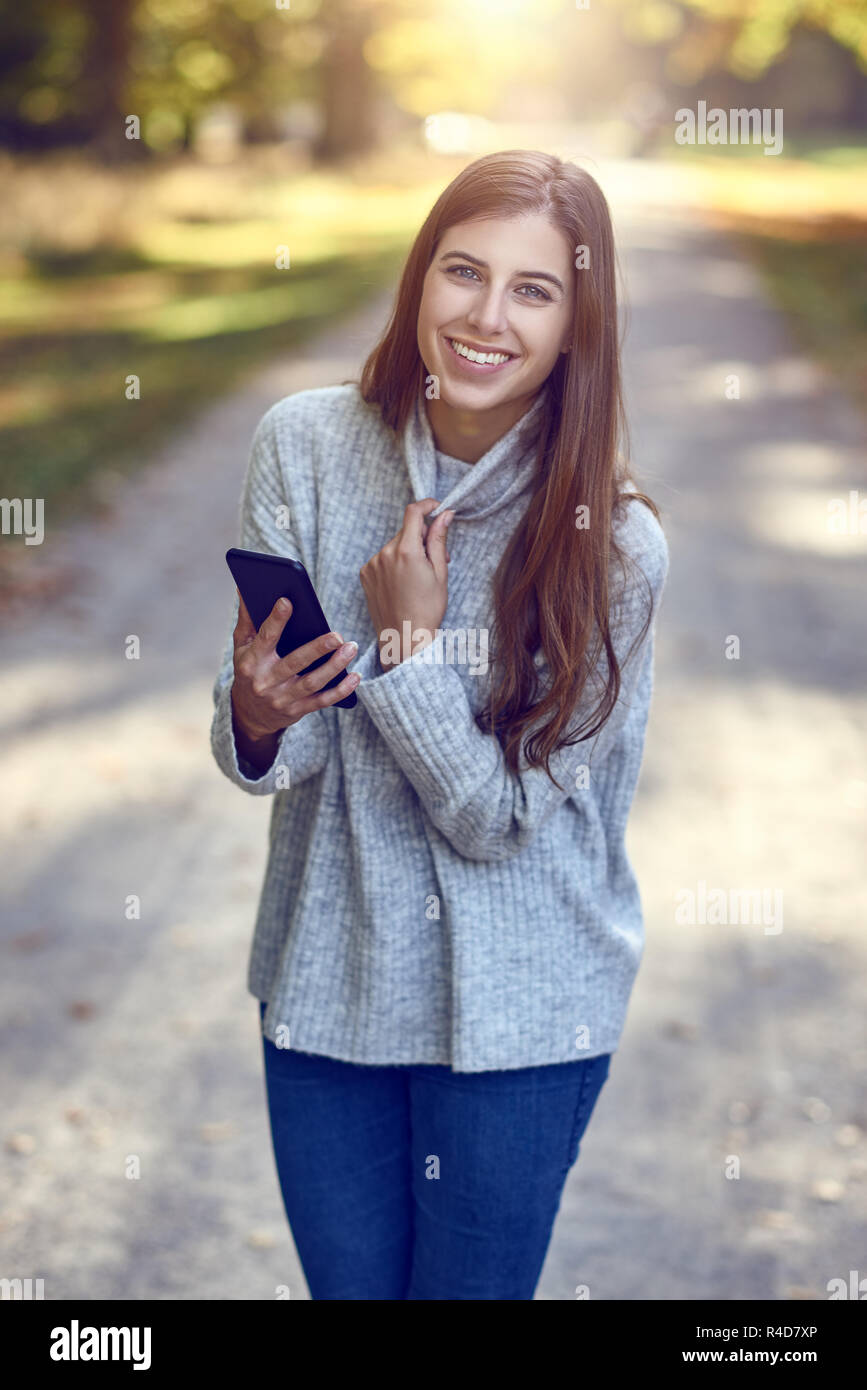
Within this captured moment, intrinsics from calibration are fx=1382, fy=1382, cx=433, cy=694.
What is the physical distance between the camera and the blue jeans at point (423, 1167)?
1940 millimetres

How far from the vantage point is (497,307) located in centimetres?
181

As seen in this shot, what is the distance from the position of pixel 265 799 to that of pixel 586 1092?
10.7 feet

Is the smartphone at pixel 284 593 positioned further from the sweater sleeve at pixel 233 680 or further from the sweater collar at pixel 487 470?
the sweater collar at pixel 487 470

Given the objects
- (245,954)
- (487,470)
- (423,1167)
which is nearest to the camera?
(487,470)

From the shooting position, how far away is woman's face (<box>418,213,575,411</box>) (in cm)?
181

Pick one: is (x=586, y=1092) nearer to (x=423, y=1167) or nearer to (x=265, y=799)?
(x=423, y=1167)

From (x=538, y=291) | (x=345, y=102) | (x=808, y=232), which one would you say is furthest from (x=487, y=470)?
(x=345, y=102)

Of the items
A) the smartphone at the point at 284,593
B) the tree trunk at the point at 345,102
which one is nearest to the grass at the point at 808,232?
the tree trunk at the point at 345,102

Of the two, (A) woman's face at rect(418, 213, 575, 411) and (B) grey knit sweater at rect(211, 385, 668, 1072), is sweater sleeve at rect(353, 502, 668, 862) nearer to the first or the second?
(B) grey knit sweater at rect(211, 385, 668, 1072)

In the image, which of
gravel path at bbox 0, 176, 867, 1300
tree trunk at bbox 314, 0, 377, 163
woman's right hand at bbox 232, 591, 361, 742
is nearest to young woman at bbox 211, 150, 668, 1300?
woman's right hand at bbox 232, 591, 361, 742

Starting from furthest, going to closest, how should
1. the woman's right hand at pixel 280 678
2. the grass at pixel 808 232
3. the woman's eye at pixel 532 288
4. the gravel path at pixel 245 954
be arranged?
the grass at pixel 808 232 → the gravel path at pixel 245 954 → the woman's eye at pixel 532 288 → the woman's right hand at pixel 280 678
